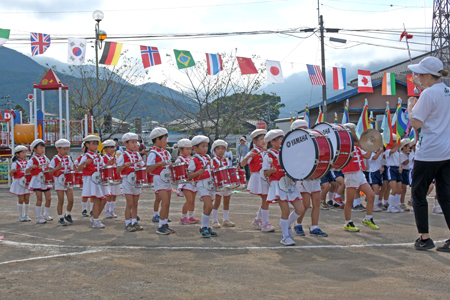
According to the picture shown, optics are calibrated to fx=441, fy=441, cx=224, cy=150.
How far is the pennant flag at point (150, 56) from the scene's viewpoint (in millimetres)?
16234

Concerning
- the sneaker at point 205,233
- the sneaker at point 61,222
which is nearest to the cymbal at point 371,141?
the sneaker at point 205,233

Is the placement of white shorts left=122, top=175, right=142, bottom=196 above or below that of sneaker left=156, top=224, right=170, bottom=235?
above

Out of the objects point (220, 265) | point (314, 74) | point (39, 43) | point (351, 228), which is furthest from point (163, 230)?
point (314, 74)

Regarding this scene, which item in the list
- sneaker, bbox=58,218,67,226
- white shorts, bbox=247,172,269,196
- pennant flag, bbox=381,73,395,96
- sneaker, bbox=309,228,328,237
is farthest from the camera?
pennant flag, bbox=381,73,395,96

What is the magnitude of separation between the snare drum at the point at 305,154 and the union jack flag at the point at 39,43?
12.5m

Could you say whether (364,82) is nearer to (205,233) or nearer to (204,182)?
(204,182)

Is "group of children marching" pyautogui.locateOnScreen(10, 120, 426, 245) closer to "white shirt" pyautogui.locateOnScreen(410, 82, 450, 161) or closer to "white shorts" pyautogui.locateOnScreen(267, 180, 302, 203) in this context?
"white shorts" pyautogui.locateOnScreen(267, 180, 302, 203)

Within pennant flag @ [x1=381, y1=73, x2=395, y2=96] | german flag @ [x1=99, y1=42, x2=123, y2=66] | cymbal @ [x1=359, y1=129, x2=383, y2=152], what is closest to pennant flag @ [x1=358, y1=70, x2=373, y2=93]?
pennant flag @ [x1=381, y1=73, x2=395, y2=96]

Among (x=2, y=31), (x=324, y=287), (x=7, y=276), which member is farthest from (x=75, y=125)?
(x=324, y=287)

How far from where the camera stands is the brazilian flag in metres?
16.3

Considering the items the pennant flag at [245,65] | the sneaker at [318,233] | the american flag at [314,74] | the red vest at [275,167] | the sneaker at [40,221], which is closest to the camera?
the red vest at [275,167]

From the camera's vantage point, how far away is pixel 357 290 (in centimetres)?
431

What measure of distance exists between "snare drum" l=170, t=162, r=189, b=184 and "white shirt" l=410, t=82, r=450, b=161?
400 centimetres

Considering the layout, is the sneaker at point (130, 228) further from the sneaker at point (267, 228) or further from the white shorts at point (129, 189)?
the sneaker at point (267, 228)
